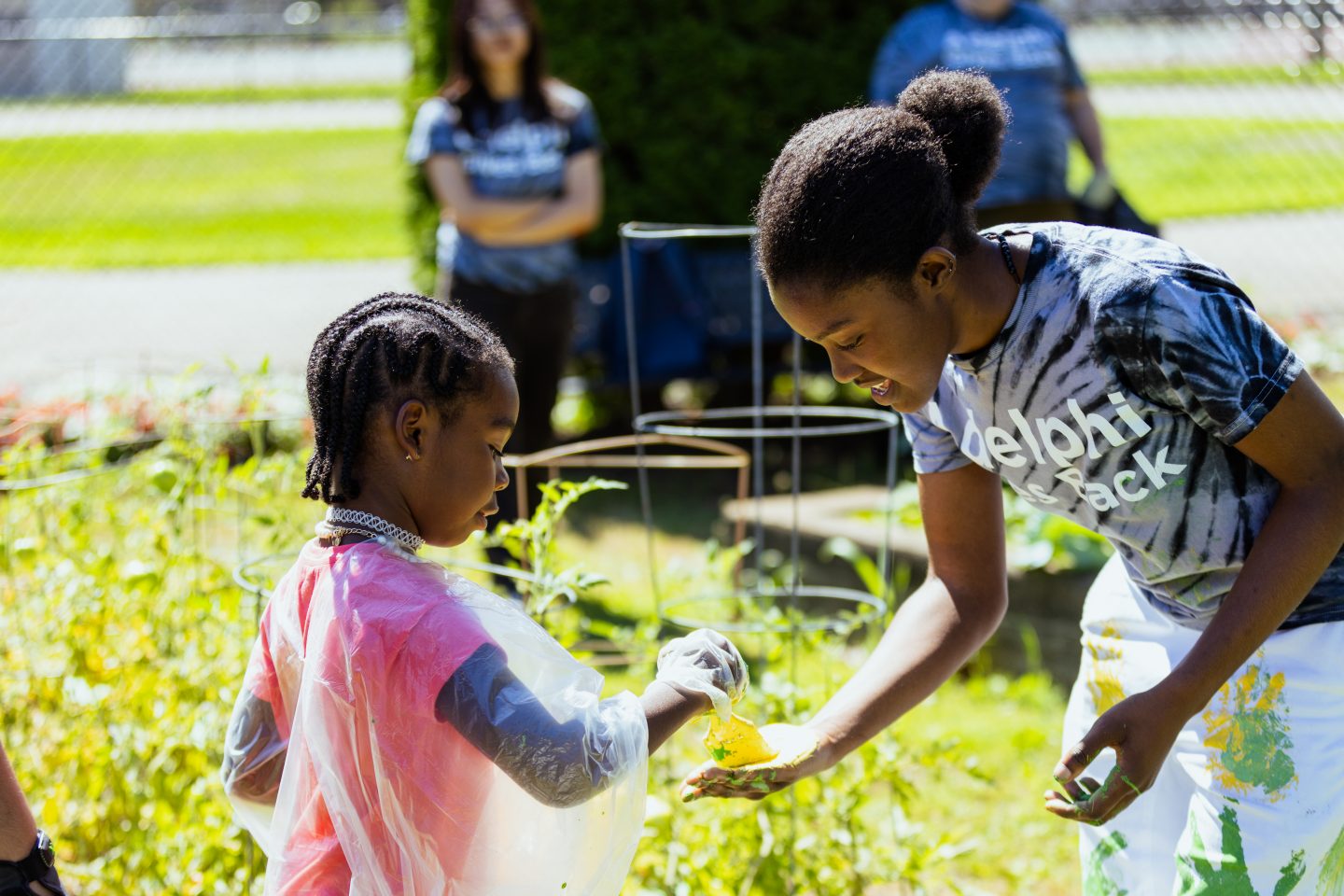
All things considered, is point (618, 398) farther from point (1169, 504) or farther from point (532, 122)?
point (1169, 504)

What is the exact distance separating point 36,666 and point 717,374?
386cm

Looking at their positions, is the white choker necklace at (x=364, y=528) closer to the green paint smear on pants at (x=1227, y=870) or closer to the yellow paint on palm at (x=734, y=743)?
the yellow paint on palm at (x=734, y=743)

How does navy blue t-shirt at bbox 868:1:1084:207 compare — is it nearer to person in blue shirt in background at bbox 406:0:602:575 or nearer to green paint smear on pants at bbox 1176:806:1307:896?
person in blue shirt in background at bbox 406:0:602:575

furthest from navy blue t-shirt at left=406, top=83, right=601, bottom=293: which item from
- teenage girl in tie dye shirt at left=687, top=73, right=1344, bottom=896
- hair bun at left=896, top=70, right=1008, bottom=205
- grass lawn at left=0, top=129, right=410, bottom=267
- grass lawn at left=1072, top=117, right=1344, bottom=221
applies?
grass lawn at left=0, top=129, right=410, bottom=267

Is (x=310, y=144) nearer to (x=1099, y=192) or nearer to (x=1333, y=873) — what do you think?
(x=1099, y=192)

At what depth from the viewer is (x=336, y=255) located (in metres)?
12.1

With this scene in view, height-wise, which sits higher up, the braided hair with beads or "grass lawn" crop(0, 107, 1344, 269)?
the braided hair with beads

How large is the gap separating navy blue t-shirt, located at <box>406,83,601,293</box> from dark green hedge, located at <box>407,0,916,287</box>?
150 cm

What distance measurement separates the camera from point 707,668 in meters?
1.74

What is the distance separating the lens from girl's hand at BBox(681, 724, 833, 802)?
188 centimetres

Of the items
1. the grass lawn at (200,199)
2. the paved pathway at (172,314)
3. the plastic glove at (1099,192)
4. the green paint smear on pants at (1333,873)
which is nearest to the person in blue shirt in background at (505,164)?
the plastic glove at (1099,192)

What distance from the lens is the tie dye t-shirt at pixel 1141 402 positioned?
170 centimetres

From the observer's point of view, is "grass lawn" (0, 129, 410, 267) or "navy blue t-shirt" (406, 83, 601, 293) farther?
"grass lawn" (0, 129, 410, 267)

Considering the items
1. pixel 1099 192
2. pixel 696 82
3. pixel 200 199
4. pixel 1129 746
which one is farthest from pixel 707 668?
pixel 200 199
